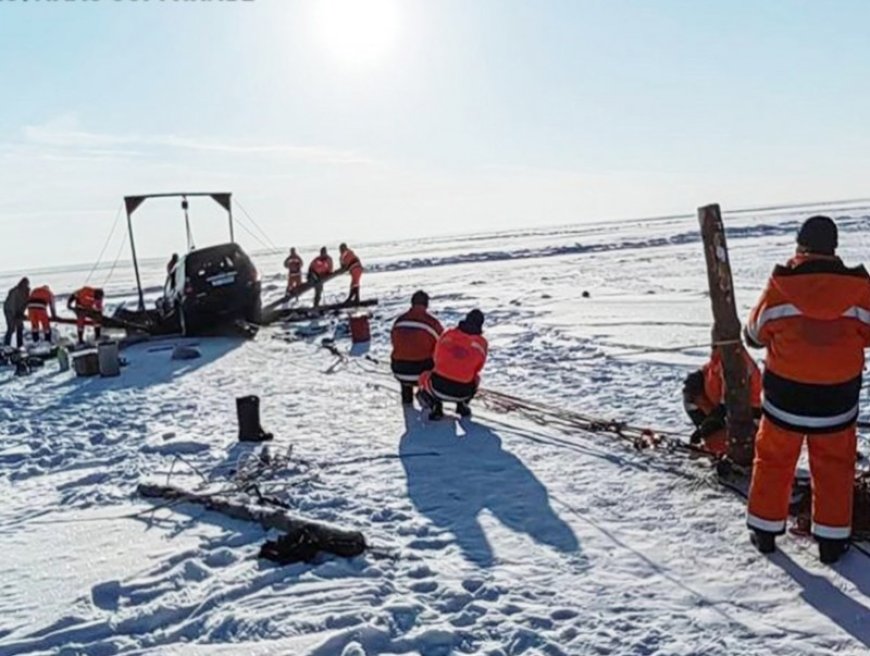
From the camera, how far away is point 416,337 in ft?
27.6

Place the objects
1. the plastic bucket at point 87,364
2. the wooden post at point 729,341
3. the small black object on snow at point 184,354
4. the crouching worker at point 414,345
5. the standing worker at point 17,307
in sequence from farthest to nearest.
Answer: the standing worker at point 17,307 < the small black object on snow at point 184,354 < the plastic bucket at point 87,364 < the crouching worker at point 414,345 < the wooden post at point 729,341

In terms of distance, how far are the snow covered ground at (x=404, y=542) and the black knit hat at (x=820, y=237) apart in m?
A: 1.61

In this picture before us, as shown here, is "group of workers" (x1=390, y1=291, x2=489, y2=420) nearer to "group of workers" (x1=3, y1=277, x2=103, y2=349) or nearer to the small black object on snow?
the small black object on snow

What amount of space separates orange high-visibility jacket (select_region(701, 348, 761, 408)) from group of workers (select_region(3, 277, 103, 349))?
13.1 meters

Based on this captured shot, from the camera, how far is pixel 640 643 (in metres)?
3.38

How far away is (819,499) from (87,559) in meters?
4.20

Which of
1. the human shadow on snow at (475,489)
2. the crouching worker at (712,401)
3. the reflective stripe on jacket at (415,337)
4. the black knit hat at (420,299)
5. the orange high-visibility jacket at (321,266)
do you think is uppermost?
the orange high-visibility jacket at (321,266)

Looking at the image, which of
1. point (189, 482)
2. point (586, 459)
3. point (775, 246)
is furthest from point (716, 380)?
point (775, 246)

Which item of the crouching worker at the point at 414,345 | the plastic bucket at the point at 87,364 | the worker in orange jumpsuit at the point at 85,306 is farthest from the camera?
the worker in orange jumpsuit at the point at 85,306

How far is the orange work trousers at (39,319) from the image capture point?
664 inches

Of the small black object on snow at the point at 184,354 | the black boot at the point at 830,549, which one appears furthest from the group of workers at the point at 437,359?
the small black object on snow at the point at 184,354

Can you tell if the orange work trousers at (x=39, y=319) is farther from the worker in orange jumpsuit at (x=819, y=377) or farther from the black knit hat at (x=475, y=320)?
the worker in orange jumpsuit at (x=819, y=377)

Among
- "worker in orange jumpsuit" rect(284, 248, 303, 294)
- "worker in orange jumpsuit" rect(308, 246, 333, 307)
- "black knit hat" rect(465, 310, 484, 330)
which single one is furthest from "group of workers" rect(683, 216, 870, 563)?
"worker in orange jumpsuit" rect(284, 248, 303, 294)

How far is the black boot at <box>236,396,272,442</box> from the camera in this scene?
7352mm
